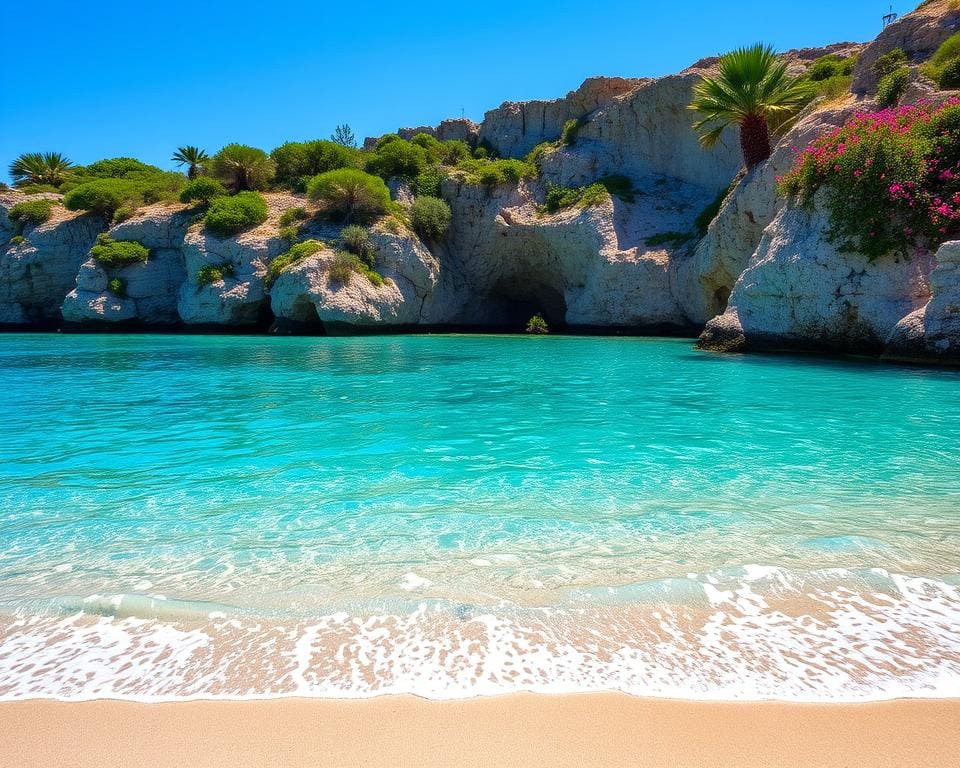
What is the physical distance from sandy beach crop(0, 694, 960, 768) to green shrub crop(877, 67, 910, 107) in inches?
772

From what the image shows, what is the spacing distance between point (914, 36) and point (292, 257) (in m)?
26.3

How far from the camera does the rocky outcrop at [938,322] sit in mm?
12188

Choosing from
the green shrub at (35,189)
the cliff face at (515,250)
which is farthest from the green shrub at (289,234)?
the green shrub at (35,189)

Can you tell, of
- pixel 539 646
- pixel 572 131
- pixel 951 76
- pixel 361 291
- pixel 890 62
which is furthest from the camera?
pixel 572 131

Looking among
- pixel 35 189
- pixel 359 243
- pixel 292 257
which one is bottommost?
pixel 292 257

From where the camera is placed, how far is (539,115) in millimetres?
37938

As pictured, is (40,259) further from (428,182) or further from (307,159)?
(428,182)

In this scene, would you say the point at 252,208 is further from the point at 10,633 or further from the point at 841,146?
the point at 10,633

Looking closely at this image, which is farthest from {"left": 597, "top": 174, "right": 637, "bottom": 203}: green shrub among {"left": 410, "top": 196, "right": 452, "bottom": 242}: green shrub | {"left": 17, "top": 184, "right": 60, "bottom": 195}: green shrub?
{"left": 17, "top": 184, "right": 60, "bottom": 195}: green shrub

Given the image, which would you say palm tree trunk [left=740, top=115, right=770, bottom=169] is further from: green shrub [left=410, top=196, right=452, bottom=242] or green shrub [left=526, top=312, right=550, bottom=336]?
green shrub [left=410, top=196, right=452, bottom=242]

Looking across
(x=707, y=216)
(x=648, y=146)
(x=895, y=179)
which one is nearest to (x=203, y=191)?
(x=648, y=146)

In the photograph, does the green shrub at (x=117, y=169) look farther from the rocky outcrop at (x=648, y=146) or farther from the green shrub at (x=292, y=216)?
the rocky outcrop at (x=648, y=146)

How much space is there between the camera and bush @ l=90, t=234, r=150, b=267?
3134 cm

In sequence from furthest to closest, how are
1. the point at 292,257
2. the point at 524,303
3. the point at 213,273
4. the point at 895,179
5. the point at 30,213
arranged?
1. the point at 524,303
2. the point at 30,213
3. the point at 213,273
4. the point at 292,257
5. the point at 895,179
